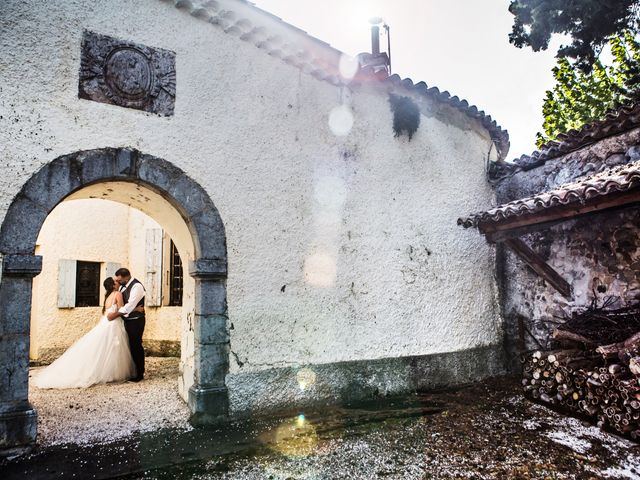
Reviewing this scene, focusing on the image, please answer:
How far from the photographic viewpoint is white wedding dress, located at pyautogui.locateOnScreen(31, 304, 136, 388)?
223 inches

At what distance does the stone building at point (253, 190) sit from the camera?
12.5 ft

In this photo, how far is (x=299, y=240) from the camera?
16.4 ft

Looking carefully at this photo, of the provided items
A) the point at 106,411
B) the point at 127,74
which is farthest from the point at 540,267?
the point at 106,411

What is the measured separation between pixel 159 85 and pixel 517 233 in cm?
474

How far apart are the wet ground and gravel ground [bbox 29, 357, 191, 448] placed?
22 centimetres

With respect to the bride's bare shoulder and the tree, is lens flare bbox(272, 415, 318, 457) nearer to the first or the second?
the bride's bare shoulder

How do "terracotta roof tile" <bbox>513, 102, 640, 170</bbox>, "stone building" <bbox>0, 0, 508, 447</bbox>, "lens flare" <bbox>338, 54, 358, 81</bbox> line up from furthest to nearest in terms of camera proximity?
"lens flare" <bbox>338, 54, 358, 81</bbox>, "terracotta roof tile" <bbox>513, 102, 640, 170</bbox>, "stone building" <bbox>0, 0, 508, 447</bbox>

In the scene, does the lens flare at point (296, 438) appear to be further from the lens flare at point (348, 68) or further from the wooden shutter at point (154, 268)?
the wooden shutter at point (154, 268)

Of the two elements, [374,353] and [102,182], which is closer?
[102,182]

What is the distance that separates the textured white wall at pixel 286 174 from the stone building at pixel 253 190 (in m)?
0.02

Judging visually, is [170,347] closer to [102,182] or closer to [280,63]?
[102,182]

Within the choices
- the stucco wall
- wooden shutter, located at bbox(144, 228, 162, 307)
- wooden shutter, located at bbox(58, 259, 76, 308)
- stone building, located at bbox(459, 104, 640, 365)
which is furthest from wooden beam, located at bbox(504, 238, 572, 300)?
wooden shutter, located at bbox(58, 259, 76, 308)

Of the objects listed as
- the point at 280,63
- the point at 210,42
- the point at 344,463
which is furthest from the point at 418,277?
the point at 210,42

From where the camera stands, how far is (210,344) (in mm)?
4305
